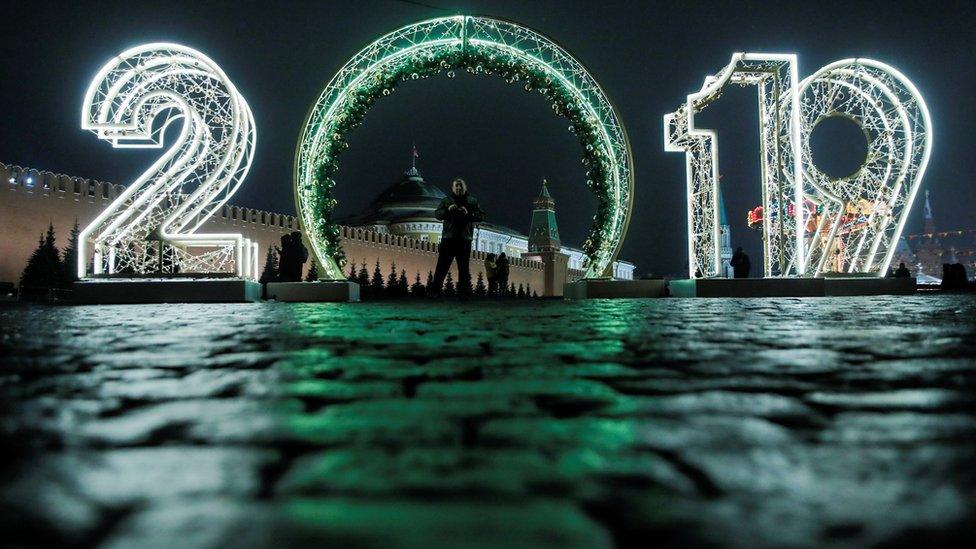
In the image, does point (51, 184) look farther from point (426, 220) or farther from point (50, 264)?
point (426, 220)

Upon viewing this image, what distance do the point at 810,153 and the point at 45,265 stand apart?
25.0 m

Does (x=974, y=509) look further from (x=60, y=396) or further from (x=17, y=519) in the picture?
(x=60, y=396)

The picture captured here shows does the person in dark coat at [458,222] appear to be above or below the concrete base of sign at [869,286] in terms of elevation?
above

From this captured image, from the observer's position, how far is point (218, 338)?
3514 mm

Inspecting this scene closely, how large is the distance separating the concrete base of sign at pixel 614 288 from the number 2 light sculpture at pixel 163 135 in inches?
240

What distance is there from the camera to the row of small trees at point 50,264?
77.7ft

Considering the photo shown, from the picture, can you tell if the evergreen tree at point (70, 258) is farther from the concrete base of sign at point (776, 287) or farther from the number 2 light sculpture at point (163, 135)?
the concrete base of sign at point (776, 287)

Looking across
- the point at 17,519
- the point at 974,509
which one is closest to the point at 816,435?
the point at 974,509

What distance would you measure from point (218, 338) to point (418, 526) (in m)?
3.04

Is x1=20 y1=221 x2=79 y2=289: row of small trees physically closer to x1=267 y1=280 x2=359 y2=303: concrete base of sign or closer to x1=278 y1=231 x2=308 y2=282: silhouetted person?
x1=278 y1=231 x2=308 y2=282: silhouetted person

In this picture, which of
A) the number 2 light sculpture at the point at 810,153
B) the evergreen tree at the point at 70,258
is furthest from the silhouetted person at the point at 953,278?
the evergreen tree at the point at 70,258

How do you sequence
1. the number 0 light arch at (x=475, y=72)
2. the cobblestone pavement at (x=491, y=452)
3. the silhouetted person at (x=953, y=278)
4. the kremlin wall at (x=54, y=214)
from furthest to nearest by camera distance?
1. the kremlin wall at (x=54, y=214)
2. the silhouetted person at (x=953, y=278)
3. the number 0 light arch at (x=475, y=72)
4. the cobblestone pavement at (x=491, y=452)

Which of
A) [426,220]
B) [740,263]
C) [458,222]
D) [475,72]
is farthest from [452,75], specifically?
[426,220]

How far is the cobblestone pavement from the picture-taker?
777 millimetres
